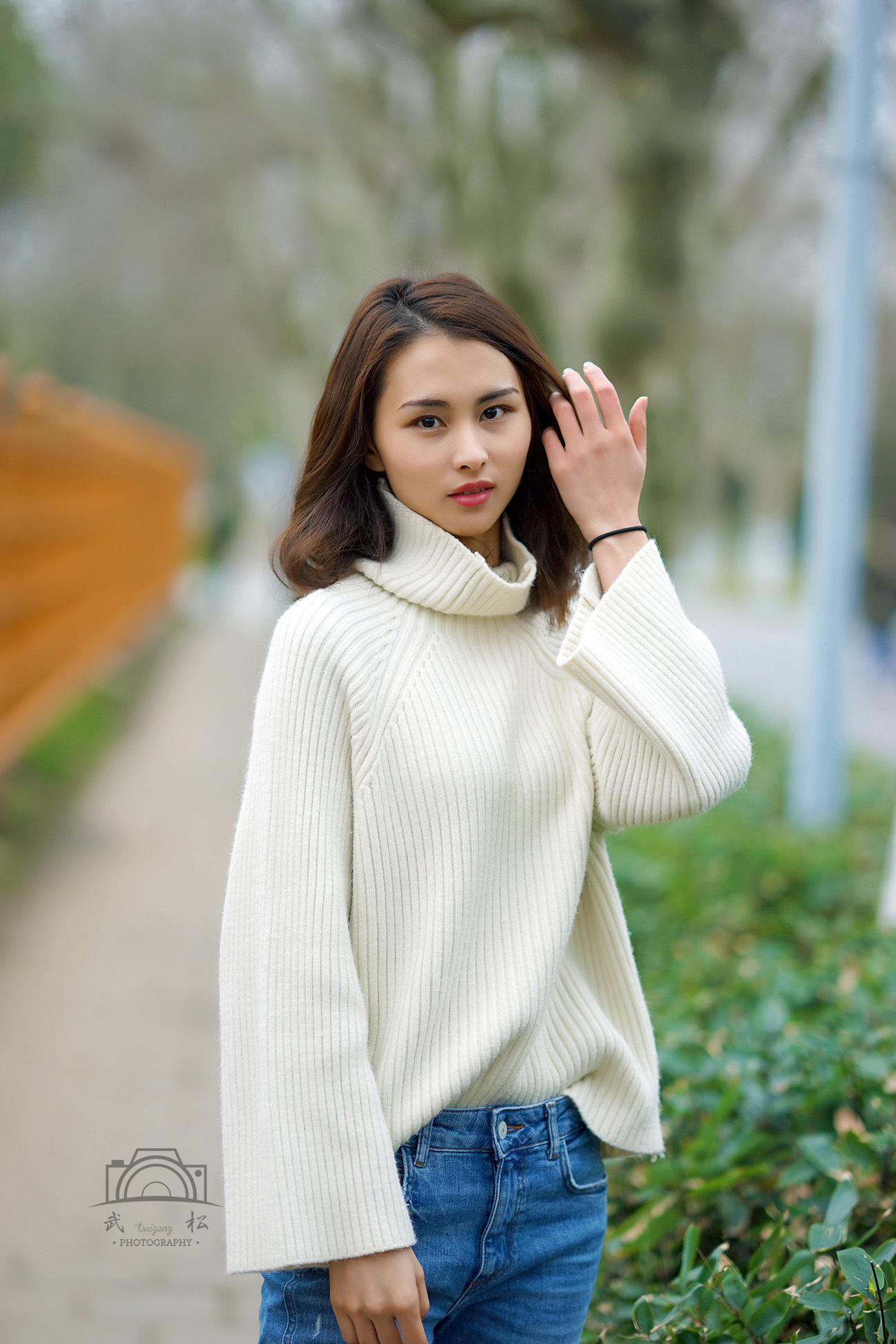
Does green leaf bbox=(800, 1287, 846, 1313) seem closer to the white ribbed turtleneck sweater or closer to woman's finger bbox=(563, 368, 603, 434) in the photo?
the white ribbed turtleneck sweater

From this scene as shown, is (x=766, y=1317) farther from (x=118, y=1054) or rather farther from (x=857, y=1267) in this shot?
(x=118, y=1054)

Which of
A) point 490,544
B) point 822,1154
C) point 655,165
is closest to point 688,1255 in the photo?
point 822,1154

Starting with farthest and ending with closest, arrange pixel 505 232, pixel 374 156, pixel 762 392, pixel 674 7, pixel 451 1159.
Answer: pixel 762 392, pixel 374 156, pixel 505 232, pixel 674 7, pixel 451 1159

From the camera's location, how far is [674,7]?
692 centimetres

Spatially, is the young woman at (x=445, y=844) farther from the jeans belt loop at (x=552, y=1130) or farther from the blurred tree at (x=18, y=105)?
the blurred tree at (x=18, y=105)

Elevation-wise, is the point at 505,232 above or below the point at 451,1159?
above

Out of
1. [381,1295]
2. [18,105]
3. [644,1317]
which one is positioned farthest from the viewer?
[18,105]

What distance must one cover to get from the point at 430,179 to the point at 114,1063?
8.50 m

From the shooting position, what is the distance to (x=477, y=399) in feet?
5.35

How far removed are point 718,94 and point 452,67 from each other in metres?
2.52

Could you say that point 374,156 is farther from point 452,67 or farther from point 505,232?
point 505,232

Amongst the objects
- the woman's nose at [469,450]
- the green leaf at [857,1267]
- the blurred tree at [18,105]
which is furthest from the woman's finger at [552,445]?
the blurred tree at [18,105]

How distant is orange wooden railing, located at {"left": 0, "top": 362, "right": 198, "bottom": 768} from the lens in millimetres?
6059

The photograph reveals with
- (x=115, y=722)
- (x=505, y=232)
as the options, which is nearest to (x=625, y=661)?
(x=505, y=232)
